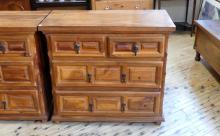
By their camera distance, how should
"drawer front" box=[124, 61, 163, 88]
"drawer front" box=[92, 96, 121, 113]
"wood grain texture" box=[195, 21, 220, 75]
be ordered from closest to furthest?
1. "drawer front" box=[124, 61, 163, 88]
2. "drawer front" box=[92, 96, 121, 113]
3. "wood grain texture" box=[195, 21, 220, 75]

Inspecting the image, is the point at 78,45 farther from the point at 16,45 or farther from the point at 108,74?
the point at 16,45

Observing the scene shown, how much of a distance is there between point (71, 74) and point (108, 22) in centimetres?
47

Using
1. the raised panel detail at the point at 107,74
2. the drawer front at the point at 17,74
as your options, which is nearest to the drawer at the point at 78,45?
the raised panel detail at the point at 107,74

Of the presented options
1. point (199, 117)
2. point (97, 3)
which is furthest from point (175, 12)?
point (199, 117)

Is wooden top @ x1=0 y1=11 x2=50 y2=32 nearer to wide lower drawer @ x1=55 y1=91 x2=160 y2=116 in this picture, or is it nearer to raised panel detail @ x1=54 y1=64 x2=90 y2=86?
raised panel detail @ x1=54 y1=64 x2=90 y2=86

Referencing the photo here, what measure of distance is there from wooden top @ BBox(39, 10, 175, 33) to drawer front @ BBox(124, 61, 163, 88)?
0.89 feet

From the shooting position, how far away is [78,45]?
6.24ft

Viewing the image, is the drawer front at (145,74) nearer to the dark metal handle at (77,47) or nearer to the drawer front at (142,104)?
the drawer front at (142,104)

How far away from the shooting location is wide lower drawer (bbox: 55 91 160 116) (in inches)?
80.7

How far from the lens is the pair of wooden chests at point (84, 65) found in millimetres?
1871

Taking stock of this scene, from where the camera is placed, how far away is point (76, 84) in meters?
2.03

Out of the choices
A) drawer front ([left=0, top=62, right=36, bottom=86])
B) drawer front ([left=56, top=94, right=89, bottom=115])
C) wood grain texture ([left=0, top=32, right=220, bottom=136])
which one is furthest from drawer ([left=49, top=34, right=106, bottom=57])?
wood grain texture ([left=0, top=32, right=220, bottom=136])

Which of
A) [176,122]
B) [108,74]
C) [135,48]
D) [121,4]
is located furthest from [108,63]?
[121,4]

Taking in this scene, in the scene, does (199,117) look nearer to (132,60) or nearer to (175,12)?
(132,60)
